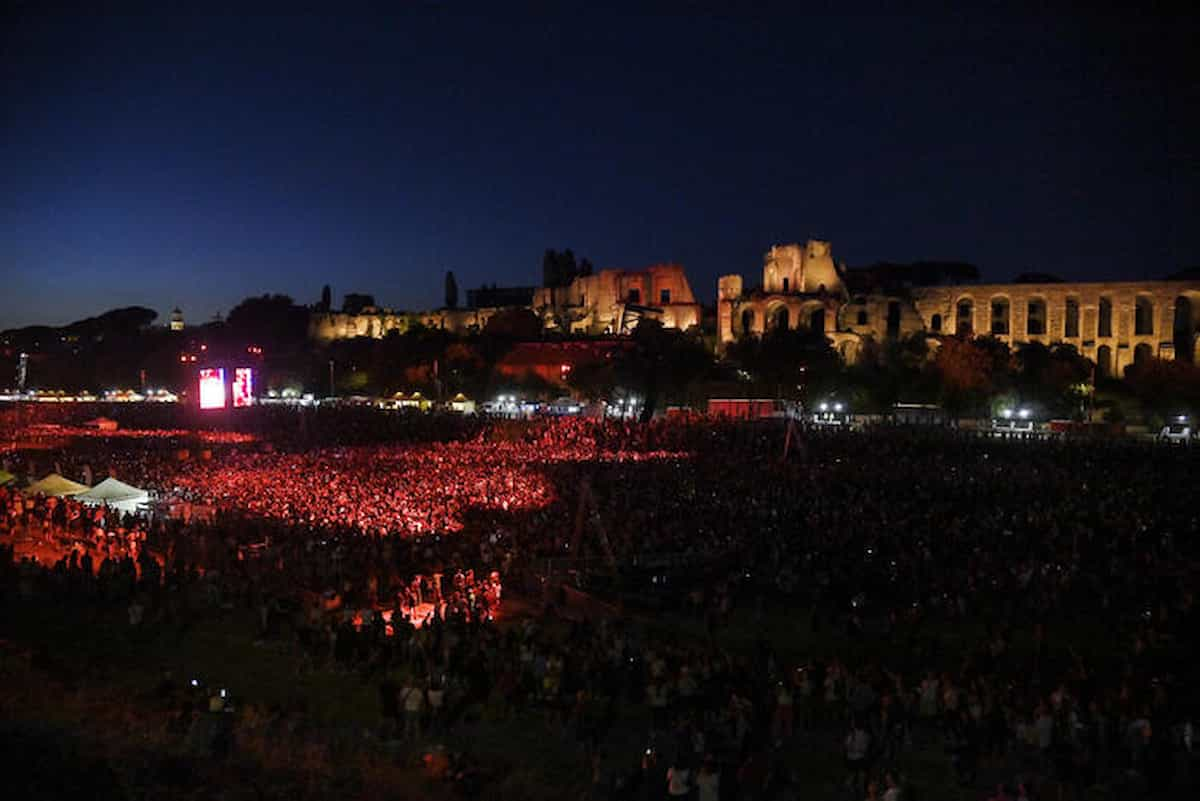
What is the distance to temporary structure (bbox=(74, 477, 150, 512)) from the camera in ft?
77.0

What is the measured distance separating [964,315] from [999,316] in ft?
9.08

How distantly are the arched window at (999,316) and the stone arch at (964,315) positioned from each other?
5.59 feet

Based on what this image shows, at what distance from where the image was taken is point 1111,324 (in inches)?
2842

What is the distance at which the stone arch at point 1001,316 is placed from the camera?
74375 mm

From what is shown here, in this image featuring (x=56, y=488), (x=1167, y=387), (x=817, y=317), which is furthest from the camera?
(x=817, y=317)

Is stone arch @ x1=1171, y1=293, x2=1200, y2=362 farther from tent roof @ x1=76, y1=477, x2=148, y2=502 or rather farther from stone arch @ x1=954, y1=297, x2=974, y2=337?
tent roof @ x1=76, y1=477, x2=148, y2=502

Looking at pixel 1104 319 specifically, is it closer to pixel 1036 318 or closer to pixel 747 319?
pixel 1036 318

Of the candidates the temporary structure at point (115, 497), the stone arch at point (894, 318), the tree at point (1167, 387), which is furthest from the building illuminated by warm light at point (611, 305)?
the temporary structure at point (115, 497)

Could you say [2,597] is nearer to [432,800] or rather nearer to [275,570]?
[275,570]

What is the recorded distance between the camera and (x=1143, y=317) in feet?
240

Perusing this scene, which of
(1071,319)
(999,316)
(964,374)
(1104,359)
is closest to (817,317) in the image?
(999,316)

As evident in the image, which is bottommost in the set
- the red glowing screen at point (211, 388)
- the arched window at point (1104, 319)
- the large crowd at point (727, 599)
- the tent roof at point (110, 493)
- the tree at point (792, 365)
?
the large crowd at point (727, 599)

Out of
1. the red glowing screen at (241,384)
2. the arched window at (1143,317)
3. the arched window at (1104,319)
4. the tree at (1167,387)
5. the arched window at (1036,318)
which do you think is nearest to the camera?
the tree at (1167,387)

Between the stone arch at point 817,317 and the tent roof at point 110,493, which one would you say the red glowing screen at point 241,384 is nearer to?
the tent roof at point 110,493
